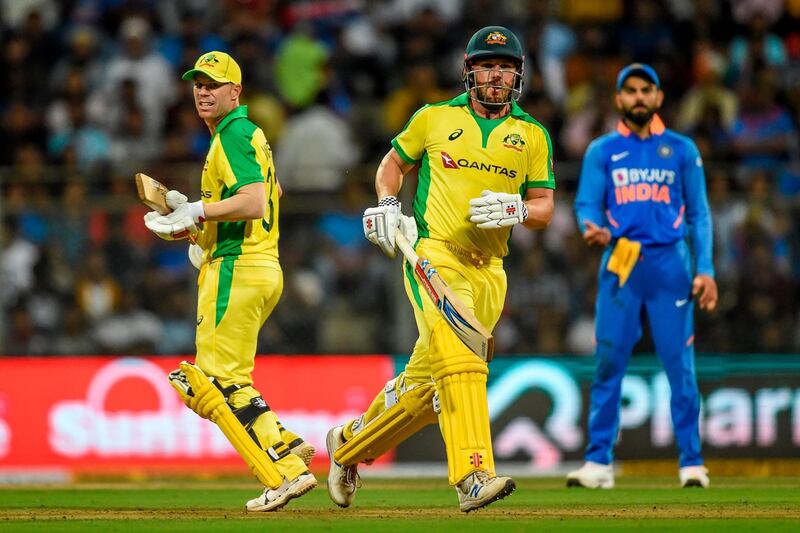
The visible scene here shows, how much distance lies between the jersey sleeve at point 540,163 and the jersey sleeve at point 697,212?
2.12 meters

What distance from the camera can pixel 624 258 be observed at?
30.4ft

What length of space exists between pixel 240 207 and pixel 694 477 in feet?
11.8

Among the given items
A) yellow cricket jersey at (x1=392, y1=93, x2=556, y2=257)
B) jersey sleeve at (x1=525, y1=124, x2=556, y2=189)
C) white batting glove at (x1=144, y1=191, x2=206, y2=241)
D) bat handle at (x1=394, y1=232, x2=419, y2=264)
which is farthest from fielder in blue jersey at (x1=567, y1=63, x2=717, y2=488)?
white batting glove at (x1=144, y1=191, x2=206, y2=241)

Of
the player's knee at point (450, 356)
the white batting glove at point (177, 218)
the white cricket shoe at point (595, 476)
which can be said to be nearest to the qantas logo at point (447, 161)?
the player's knee at point (450, 356)

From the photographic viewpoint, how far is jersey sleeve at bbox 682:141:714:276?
9297 mm

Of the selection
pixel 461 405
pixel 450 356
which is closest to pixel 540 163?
pixel 450 356

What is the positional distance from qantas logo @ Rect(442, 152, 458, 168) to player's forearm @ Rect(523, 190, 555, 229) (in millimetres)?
407

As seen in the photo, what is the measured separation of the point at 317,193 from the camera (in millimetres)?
11664

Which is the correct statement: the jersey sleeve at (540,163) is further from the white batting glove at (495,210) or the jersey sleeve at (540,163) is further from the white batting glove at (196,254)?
the white batting glove at (196,254)

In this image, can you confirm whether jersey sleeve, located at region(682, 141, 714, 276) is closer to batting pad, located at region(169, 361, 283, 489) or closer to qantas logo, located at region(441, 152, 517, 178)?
qantas logo, located at region(441, 152, 517, 178)

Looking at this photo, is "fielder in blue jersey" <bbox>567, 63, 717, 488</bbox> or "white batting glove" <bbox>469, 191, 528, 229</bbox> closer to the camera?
"white batting glove" <bbox>469, 191, 528, 229</bbox>

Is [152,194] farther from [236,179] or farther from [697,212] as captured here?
[697,212]

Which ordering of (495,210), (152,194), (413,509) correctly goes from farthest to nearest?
(413,509) → (152,194) → (495,210)

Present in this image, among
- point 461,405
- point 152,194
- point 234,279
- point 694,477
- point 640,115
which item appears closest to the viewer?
point 461,405
